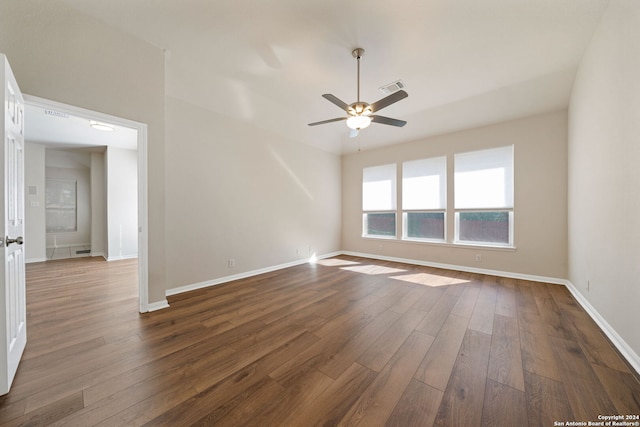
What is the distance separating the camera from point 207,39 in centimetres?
263

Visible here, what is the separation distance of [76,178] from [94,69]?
20.7 ft

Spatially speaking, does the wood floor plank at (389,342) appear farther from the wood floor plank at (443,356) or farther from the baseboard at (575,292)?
the baseboard at (575,292)

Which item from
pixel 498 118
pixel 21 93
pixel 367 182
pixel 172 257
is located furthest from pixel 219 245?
pixel 498 118

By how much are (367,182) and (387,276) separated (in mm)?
2796

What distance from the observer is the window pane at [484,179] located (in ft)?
13.9

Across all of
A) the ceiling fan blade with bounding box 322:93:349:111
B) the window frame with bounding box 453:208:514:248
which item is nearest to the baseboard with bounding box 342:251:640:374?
the window frame with bounding box 453:208:514:248

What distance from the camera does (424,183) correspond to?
5188mm

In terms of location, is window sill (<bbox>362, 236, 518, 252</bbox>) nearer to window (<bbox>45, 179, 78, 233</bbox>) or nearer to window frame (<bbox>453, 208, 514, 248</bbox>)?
window frame (<bbox>453, 208, 514, 248</bbox>)

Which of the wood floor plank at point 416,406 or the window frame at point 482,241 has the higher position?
the window frame at point 482,241

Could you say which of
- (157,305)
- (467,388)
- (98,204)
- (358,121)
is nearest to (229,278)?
(157,305)

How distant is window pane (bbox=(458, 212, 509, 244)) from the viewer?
170 inches

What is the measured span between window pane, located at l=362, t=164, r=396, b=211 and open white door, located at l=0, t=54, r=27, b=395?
570 centimetres

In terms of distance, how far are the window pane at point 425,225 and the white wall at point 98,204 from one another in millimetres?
8080

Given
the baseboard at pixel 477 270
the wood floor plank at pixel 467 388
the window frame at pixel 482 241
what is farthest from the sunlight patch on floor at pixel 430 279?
the wood floor plank at pixel 467 388
